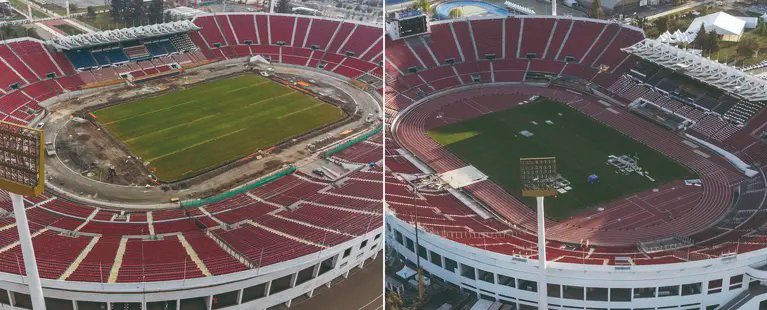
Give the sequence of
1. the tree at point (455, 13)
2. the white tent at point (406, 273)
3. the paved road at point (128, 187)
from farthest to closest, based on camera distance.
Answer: the tree at point (455, 13) → the paved road at point (128, 187) → the white tent at point (406, 273)

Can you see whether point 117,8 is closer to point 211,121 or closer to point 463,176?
point 211,121

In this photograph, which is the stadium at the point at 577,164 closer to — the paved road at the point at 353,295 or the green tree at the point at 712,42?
the paved road at the point at 353,295

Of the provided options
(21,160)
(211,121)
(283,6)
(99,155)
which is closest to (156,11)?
(283,6)

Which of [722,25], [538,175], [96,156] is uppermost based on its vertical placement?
[722,25]

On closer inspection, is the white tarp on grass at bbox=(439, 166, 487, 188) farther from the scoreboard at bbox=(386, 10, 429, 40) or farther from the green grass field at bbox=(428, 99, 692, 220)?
the scoreboard at bbox=(386, 10, 429, 40)

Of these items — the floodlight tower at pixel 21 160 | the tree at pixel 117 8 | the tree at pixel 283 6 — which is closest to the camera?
the floodlight tower at pixel 21 160

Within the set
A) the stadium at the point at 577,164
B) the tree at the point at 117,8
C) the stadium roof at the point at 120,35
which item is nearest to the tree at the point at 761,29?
the stadium at the point at 577,164

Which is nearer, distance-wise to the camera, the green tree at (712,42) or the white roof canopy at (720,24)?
the green tree at (712,42)
